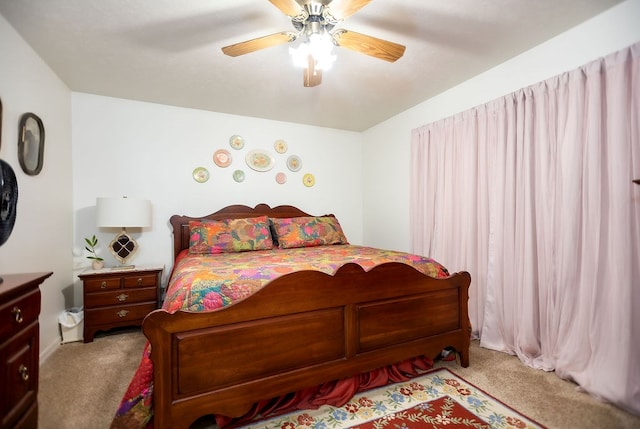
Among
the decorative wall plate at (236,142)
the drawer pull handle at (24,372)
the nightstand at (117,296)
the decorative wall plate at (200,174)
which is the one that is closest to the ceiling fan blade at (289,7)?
the drawer pull handle at (24,372)

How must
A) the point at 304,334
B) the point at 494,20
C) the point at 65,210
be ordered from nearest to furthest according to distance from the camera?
the point at 304,334 → the point at 494,20 → the point at 65,210

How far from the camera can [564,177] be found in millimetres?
1982

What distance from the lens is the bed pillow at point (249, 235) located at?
2908mm

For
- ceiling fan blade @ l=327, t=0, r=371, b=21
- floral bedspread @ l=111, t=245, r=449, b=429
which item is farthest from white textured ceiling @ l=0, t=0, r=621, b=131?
floral bedspread @ l=111, t=245, r=449, b=429

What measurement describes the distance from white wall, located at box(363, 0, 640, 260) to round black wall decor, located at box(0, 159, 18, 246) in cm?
320

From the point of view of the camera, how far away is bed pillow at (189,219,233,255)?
9.20 ft

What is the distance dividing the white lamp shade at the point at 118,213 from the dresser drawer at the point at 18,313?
150cm

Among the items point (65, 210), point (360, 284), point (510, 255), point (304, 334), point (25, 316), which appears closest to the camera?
point (25, 316)

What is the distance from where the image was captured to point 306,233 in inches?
127

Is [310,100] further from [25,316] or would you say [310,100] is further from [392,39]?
[25,316]

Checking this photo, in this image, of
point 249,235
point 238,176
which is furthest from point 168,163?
point 249,235

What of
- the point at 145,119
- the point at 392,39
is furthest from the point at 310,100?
the point at 145,119

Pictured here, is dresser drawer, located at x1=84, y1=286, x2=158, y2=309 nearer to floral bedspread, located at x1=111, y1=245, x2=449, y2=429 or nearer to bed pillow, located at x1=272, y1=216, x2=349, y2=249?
floral bedspread, located at x1=111, y1=245, x2=449, y2=429

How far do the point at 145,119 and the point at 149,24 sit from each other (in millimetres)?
1499
